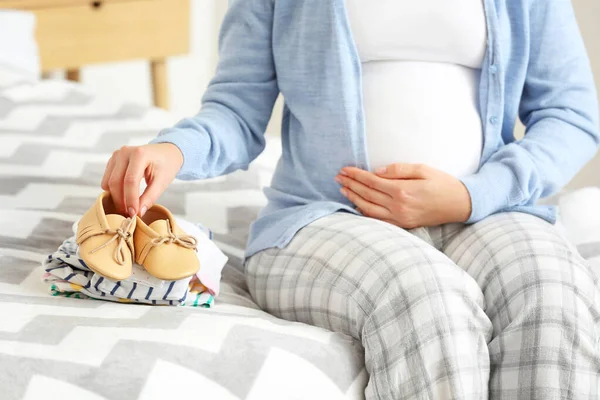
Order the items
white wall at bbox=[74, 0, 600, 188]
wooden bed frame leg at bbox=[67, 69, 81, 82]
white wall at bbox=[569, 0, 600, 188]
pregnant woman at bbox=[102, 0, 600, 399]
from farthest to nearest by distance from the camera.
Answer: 1. white wall at bbox=[74, 0, 600, 188]
2. wooden bed frame leg at bbox=[67, 69, 81, 82]
3. white wall at bbox=[569, 0, 600, 188]
4. pregnant woman at bbox=[102, 0, 600, 399]

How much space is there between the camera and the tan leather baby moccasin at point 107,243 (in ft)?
2.95

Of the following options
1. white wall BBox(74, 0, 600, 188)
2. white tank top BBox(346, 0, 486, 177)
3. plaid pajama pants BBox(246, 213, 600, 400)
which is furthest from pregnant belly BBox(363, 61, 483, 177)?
white wall BBox(74, 0, 600, 188)

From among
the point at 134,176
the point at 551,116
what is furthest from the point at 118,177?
the point at 551,116

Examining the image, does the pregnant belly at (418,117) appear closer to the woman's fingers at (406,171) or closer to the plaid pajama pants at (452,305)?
the woman's fingers at (406,171)

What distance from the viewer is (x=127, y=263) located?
914 millimetres

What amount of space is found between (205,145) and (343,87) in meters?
0.21

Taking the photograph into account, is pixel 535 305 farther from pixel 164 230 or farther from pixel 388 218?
pixel 164 230

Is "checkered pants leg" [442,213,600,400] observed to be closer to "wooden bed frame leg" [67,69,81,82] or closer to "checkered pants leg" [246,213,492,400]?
"checkered pants leg" [246,213,492,400]

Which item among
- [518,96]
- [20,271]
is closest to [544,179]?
[518,96]

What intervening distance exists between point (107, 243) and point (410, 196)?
39 cm

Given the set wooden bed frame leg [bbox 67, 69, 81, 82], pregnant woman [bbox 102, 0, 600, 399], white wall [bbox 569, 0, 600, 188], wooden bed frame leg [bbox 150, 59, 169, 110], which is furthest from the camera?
wooden bed frame leg [bbox 150, 59, 169, 110]

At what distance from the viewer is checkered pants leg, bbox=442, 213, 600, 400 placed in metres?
0.83

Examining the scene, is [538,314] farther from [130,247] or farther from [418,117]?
[130,247]

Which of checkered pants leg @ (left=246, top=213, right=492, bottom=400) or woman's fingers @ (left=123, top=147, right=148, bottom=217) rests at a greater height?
woman's fingers @ (left=123, top=147, right=148, bottom=217)
